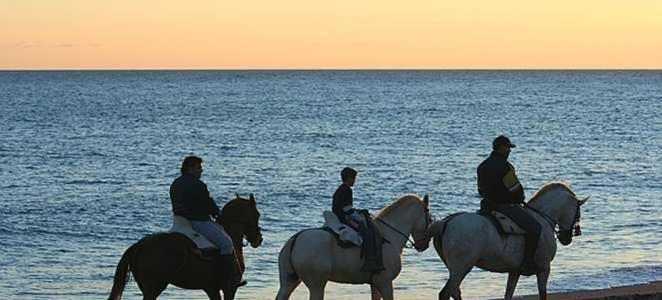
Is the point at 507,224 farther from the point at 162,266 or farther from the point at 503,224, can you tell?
the point at 162,266

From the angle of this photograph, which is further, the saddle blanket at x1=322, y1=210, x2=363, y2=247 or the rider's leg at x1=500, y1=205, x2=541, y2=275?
the rider's leg at x1=500, y1=205, x2=541, y2=275

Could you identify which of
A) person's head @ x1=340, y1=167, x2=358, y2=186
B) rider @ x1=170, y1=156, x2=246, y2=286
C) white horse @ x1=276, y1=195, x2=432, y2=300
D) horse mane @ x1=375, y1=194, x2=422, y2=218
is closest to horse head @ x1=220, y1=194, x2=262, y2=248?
rider @ x1=170, y1=156, x2=246, y2=286

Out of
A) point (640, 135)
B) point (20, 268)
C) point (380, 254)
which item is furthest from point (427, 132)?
point (380, 254)

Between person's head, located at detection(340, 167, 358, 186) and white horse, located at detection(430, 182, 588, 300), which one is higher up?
person's head, located at detection(340, 167, 358, 186)

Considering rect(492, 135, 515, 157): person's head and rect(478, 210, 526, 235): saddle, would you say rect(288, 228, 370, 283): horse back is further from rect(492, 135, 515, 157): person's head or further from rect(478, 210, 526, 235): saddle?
rect(492, 135, 515, 157): person's head

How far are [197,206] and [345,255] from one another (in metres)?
1.89

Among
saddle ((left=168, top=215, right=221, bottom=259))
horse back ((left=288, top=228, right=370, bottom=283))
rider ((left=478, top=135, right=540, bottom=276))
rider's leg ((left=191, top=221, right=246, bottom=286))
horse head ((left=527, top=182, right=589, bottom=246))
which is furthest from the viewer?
horse head ((left=527, top=182, right=589, bottom=246))

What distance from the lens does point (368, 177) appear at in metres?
53.3

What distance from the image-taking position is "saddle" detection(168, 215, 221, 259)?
1688 cm

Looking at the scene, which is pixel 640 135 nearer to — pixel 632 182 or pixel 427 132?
pixel 427 132

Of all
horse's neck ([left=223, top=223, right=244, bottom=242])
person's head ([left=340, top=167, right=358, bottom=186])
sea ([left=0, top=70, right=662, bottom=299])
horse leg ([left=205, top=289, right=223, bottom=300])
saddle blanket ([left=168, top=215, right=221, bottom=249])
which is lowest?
sea ([left=0, top=70, right=662, bottom=299])

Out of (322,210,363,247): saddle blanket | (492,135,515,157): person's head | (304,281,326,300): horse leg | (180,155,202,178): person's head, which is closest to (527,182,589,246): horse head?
(492,135,515,157): person's head

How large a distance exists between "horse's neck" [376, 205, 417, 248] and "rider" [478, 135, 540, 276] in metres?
1.02

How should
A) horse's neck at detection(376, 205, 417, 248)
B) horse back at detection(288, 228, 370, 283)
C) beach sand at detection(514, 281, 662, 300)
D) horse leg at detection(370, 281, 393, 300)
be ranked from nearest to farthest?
horse back at detection(288, 228, 370, 283) → horse leg at detection(370, 281, 393, 300) → horse's neck at detection(376, 205, 417, 248) → beach sand at detection(514, 281, 662, 300)
